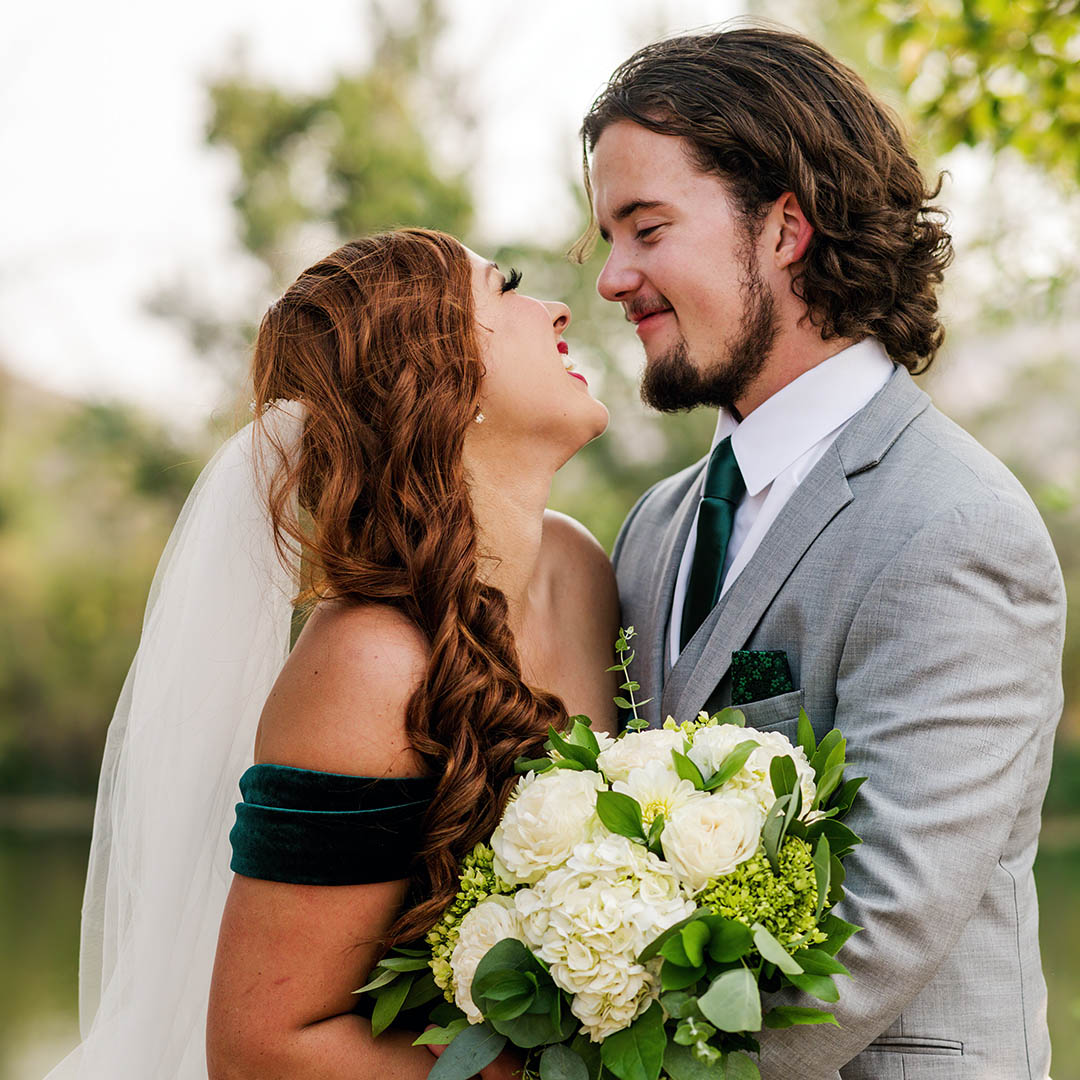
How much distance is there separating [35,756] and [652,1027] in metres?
16.0

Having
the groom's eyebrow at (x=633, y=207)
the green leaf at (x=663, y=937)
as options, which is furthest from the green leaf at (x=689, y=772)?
the groom's eyebrow at (x=633, y=207)

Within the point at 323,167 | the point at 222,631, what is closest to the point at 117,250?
the point at 323,167

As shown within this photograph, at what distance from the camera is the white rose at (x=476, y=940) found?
6.61ft

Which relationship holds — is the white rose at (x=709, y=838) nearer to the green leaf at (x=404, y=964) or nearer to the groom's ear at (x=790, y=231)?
Answer: the green leaf at (x=404, y=964)

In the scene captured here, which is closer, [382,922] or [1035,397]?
[382,922]

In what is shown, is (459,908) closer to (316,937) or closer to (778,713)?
(316,937)

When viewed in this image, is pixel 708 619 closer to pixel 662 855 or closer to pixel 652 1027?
pixel 662 855

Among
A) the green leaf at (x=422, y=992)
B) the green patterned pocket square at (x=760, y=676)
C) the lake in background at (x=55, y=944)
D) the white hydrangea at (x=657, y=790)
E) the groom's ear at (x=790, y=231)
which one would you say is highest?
the groom's ear at (x=790, y=231)

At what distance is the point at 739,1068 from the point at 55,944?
1084cm

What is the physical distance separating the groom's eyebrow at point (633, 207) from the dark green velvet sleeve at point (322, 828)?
1.63m

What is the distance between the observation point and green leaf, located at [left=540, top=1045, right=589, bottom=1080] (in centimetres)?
195

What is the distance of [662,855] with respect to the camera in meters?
2.00

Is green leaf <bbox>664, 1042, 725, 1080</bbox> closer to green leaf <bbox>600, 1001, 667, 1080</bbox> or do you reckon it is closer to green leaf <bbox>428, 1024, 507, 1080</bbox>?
green leaf <bbox>600, 1001, 667, 1080</bbox>

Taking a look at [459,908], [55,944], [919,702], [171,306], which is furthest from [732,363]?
[171,306]
